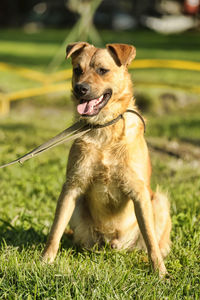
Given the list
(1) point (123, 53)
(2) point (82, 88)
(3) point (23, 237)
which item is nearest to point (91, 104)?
(2) point (82, 88)

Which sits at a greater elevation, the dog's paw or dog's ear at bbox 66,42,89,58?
dog's ear at bbox 66,42,89,58

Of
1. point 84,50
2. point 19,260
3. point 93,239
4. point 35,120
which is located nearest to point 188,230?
point 93,239

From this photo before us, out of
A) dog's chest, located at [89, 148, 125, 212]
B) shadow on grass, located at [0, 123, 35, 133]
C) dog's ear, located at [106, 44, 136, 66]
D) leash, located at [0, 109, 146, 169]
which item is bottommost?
shadow on grass, located at [0, 123, 35, 133]

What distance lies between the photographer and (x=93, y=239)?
13.3ft

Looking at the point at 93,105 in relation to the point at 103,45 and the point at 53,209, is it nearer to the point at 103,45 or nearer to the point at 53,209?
the point at 53,209

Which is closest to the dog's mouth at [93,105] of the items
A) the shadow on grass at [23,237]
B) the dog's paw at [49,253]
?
the dog's paw at [49,253]

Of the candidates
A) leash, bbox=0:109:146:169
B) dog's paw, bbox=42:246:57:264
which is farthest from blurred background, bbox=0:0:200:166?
dog's paw, bbox=42:246:57:264

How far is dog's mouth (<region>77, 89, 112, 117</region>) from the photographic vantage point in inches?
143

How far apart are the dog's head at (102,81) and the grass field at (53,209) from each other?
117 centimetres

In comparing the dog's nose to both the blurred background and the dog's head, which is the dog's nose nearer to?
the dog's head

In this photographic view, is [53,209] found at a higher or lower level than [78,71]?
lower

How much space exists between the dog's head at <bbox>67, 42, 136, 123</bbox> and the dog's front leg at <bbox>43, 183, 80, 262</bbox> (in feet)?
2.10

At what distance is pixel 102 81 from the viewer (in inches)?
149

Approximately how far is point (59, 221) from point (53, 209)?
4.22 feet
